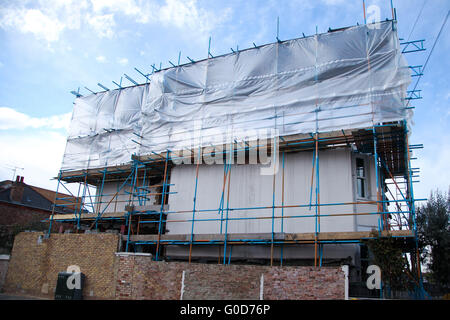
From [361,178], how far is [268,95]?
4.98 metres

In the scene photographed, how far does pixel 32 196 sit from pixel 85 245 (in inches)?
774

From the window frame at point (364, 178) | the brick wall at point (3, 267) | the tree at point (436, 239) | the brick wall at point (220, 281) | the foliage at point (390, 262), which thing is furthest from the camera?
the brick wall at point (3, 267)

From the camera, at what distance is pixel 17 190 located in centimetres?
3045

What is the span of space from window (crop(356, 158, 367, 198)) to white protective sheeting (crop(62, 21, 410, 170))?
200 cm

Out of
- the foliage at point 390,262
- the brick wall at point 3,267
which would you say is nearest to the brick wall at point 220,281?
the foliage at point 390,262

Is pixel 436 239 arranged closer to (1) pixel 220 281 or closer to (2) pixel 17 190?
(1) pixel 220 281

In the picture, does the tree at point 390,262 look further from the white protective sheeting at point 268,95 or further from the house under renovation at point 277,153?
the white protective sheeting at point 268,95

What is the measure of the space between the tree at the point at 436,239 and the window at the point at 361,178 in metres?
2.31

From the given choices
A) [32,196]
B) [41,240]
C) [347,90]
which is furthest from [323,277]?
[32,196]

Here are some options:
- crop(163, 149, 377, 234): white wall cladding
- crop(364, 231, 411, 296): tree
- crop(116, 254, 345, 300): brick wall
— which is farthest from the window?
crop(116, 254, 345, 300): brick wall

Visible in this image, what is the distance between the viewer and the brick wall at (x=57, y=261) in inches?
612

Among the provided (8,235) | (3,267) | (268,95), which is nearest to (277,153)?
(268,95)

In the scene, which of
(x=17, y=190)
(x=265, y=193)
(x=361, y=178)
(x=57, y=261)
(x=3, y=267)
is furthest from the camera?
(x=17, y=190)
